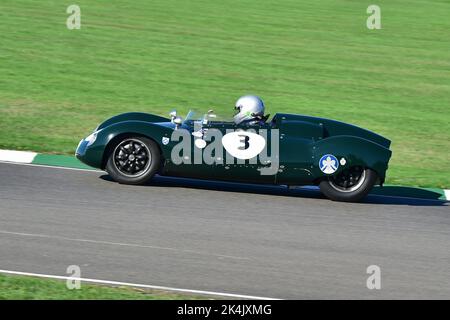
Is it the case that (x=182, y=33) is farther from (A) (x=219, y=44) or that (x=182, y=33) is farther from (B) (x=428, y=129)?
(B) (x=428, y=129)

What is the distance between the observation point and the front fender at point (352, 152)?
11859mm

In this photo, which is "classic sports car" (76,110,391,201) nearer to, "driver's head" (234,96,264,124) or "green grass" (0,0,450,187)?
"driver's head" (234,96,264,124)

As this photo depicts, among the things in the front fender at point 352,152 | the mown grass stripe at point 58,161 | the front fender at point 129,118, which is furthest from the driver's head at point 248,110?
the mown grass stripe at point 58,161

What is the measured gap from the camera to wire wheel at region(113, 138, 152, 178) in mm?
11930

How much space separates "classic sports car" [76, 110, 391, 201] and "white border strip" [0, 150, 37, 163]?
1709mm

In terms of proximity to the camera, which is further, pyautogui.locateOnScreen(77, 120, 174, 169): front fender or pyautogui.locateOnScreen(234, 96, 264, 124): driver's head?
pyautogui.locateOnScreen(234, 96, 264, 124): driver's head

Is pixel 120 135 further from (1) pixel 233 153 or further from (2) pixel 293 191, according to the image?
(2) pixel 293 191

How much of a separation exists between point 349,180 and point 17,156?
16.1ft

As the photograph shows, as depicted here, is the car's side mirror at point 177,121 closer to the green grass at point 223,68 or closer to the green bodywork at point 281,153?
the green bodywork at point 281,153

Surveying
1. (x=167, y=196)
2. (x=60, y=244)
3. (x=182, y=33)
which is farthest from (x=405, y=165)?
(x=182, y=33)

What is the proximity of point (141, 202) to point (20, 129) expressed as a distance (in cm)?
494

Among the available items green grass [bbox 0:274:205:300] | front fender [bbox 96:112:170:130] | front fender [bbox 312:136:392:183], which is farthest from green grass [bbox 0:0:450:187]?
green grass [bbox 0:274:205:300]

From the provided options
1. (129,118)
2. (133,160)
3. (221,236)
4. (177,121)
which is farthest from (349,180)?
(129,118)

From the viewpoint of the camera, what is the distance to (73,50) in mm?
22656
